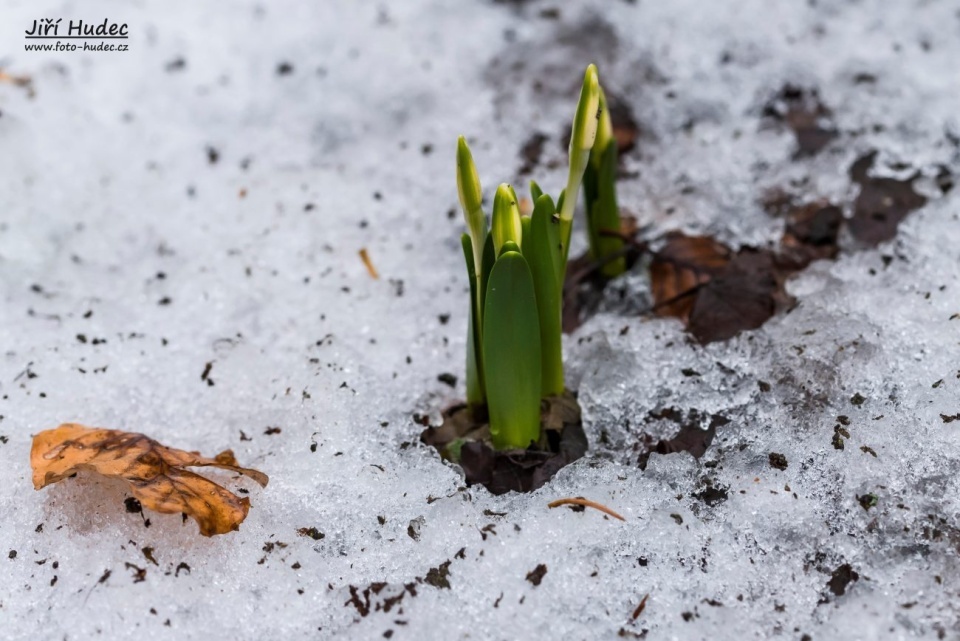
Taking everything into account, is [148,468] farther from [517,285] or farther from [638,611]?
[638,611]

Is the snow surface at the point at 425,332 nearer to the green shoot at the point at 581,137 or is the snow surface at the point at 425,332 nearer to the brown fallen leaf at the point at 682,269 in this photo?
the brown fallen leaf at the point at 682,269

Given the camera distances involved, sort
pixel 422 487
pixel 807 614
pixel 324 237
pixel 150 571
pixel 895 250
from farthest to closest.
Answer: pixel 324 237
pixel 895 250
pixel 422 487
pixel 150 571
pixel 807 614

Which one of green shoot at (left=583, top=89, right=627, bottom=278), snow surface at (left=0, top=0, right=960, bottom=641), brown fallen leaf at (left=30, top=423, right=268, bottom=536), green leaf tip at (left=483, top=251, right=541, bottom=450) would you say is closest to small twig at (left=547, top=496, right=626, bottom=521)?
snow surface at (left=0, top=0, right=960, bottom=641)

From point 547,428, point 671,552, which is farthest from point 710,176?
point 671,552

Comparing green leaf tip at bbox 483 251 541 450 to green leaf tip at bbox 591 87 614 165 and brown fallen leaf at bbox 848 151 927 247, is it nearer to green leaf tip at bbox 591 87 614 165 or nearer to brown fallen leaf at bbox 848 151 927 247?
green leaf tip at bbox 591 87 614 165

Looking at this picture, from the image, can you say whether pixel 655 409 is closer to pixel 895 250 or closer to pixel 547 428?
pixel 547 428

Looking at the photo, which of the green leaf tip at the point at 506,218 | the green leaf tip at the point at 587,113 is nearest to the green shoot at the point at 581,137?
the green leaf tip at the point at 587,113
